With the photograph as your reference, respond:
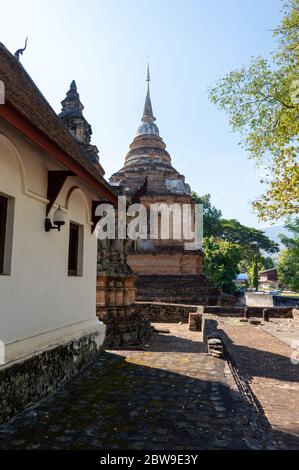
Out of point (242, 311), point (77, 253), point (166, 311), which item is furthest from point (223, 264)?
point (77, 253)

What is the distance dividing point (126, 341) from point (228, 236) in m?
39.9

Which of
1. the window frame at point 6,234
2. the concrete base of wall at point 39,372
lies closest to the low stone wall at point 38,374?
the concrete base of wall at point 39,372

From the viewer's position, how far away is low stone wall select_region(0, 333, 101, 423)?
13.2 feet

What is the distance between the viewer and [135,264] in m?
24.7

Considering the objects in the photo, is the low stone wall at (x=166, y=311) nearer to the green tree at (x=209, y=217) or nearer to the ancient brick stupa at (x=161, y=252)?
the ancient brick stupa at (x=161, y=252)

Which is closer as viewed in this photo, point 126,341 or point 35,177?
point 35,177

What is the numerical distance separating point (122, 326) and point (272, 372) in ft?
16.1

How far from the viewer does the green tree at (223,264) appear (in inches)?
1105

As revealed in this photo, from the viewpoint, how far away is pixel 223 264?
28.3 meters

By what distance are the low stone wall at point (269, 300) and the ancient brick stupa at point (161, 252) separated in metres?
8.37

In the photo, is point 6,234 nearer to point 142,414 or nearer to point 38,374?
point 38,374

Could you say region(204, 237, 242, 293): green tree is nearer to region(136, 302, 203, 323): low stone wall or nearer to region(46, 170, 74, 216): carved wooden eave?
region(136, 302, 203, 323): low stone wall
